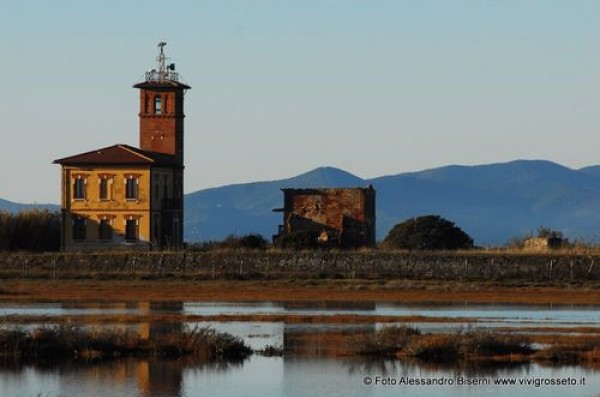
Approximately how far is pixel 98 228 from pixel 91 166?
12.4 feet

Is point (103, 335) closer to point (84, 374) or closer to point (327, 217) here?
point (84, 374)

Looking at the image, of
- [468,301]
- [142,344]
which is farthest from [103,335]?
[468,301]

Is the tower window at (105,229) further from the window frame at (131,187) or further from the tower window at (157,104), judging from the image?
the tower window at (157,104)

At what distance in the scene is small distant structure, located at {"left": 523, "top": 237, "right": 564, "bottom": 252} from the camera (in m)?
91.6

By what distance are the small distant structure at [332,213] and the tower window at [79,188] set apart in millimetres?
11520

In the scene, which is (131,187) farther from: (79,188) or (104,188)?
(79,188)

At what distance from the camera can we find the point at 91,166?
97.2m

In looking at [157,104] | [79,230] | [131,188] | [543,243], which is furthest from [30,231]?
[543,243]

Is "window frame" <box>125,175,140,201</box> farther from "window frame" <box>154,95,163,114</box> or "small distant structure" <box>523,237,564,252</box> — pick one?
"small distant structure" <box>523,237,564,252</box>

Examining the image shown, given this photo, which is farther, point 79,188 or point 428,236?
point 79,188

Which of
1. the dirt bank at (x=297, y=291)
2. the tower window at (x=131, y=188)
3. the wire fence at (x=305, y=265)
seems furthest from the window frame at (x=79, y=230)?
the dirt bank at (x=297, y=291)

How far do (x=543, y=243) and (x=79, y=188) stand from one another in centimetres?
2671

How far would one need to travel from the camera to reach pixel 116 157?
97.1 meters

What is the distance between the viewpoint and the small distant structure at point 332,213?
318 ft
